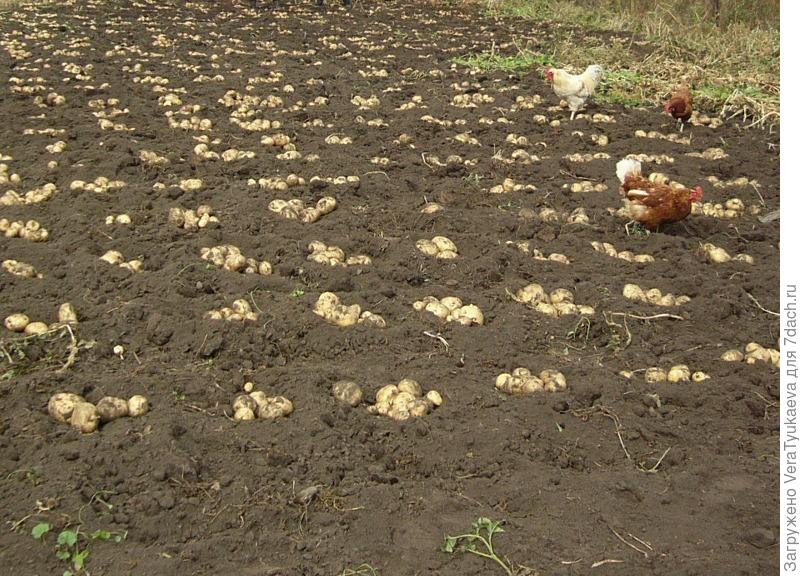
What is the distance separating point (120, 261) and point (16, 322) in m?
0.78

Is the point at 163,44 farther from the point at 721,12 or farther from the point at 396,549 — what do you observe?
the point at 721,12

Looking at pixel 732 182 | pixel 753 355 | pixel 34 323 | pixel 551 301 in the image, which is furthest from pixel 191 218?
pixel 732 182

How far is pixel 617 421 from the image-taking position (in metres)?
2.92

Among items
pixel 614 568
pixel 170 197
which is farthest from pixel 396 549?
pixel 170 197

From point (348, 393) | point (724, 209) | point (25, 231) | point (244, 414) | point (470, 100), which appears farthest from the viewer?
point (470, 100)

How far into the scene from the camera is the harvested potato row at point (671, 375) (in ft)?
10.6

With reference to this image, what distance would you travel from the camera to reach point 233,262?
3936 mm

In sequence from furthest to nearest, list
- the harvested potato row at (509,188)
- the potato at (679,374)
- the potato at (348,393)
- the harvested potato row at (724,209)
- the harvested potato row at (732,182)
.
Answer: the harvested potato row at (732,182) → the harvested potato row at (509,188) → the harvested potato row at (724,209) → the potato at (679,374) → the potato at (348,393)

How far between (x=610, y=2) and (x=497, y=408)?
1488cm

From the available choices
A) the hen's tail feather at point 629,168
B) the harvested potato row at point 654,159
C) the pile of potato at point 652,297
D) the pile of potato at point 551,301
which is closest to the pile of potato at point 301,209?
the pile of potato at point 551,301

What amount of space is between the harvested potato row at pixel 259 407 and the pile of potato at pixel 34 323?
1.13 metres

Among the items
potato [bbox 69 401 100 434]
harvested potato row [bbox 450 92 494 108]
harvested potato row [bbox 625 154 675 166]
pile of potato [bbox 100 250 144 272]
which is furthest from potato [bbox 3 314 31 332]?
harvested potato row [bbox 450 92 494 108]

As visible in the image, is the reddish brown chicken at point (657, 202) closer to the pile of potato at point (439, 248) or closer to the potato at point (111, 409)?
the pile of potato at point (439, 248)

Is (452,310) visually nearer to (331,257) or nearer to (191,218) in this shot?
(331,257)
